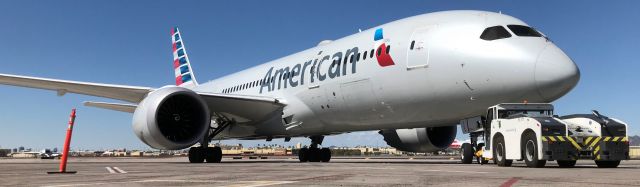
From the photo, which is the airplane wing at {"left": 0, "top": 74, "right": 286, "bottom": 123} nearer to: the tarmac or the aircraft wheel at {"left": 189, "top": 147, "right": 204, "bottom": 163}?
the aircraft wheel at {"left": 189, "top": 147, "right": 204, "bottom": 163}

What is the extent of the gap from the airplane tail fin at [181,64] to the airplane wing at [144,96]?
11.2 metres

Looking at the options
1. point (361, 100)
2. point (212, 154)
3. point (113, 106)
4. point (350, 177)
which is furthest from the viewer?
point (113, 106)

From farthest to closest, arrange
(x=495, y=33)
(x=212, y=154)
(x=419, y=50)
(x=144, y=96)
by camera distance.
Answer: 1. (x=212, y=154)
2. (x=144, y=96)
3. (x=419, y=50)
4. (x=495, y=33)

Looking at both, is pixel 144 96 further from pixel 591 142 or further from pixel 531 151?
pixel 591 142

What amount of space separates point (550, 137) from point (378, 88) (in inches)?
180

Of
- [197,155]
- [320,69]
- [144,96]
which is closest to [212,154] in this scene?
[197,155]

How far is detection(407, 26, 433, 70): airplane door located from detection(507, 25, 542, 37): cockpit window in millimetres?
1823

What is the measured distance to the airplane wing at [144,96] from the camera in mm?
17141

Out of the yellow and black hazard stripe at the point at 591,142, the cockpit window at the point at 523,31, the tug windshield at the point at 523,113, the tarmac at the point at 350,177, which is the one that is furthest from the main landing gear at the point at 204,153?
the yellow and black hazard stripe at the point at 591,142

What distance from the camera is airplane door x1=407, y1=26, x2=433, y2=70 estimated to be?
1312 cm

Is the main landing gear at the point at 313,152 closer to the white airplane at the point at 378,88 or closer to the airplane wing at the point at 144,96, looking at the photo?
the white airplane at the point at 378,88

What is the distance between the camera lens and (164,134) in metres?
16.1

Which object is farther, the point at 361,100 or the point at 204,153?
the point at 204,153

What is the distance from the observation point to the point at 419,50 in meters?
13.3
